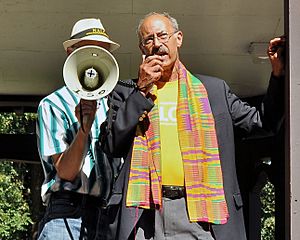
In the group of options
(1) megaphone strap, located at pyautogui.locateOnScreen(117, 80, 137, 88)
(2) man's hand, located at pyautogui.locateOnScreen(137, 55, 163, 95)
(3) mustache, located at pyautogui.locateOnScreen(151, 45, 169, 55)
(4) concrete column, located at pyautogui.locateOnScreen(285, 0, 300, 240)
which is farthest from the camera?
(1) megaphone strap, located at pyautogui.locateOnScreen(117, 80, 137, 88)

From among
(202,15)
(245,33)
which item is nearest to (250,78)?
(245,33)

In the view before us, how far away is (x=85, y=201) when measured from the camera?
2.87m

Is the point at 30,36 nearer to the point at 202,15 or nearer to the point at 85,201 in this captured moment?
the point at 202,15

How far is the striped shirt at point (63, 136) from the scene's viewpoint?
2.83 metres

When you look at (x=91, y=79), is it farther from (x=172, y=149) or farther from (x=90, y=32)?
(x=172, y=149)

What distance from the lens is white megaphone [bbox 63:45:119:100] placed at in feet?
8.55

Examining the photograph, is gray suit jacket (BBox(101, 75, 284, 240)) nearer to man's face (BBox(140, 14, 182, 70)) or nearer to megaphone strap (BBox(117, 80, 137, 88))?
megaphone strap (BBox(117, 80, 137, 88))

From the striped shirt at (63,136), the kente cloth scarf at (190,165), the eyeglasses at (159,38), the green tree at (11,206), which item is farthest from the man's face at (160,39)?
the green tree at (11,206)

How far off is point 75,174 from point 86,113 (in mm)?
279

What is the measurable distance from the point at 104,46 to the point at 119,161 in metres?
0.47

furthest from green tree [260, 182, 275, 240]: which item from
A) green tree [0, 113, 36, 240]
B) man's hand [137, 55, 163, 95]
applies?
man's hand [137, 55, 163, 95]

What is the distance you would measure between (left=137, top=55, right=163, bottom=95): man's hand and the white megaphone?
0.37 feet

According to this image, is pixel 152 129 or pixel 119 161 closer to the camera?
pixel 152 129

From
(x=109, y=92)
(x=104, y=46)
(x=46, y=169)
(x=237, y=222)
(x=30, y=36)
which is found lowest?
(x=237, y=222)
